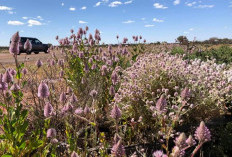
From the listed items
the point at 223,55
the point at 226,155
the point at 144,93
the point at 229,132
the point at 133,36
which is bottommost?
the point at 226,155

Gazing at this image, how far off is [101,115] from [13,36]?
2172mm

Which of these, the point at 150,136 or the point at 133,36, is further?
the point at 133,36

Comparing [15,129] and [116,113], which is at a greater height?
[116,113]

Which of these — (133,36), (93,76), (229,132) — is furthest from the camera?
(133,36)

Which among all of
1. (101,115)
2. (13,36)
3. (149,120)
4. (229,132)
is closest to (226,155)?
(229,132)

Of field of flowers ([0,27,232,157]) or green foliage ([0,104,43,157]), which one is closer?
green foliage ([0,104,43,157])

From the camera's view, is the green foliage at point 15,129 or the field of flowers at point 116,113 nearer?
the green foliage at point 15,129

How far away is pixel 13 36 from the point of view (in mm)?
2352

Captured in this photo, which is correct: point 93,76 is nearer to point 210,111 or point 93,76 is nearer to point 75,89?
point 75,89

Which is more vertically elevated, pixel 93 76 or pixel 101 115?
pixel 93 76

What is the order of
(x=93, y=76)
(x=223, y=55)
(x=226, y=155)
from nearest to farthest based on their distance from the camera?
1. (x=226, y=155)
2. (x=93, y=76)
3. (x=223, y=55)

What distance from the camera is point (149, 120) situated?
3.57 m

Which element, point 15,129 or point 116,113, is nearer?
point 116,113

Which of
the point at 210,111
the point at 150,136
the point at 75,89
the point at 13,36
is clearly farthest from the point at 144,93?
the point at 13,36
